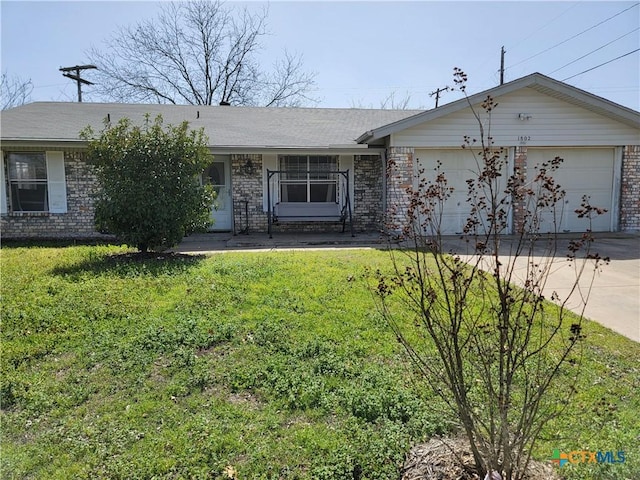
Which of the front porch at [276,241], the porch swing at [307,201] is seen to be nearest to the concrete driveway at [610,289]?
the front porch at [276,241]

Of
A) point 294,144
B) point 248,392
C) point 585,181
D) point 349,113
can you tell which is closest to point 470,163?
point 585,181

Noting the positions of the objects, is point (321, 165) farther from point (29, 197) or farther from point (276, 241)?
point (29, 197)

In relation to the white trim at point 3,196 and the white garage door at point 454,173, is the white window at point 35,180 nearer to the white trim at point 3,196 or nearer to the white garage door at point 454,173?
the white trim at point 3,196

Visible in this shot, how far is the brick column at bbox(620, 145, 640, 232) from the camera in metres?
11.9

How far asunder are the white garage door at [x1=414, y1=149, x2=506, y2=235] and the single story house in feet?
0.10

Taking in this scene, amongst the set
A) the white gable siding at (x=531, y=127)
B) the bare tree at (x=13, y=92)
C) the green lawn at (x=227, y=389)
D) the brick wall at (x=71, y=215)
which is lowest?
the green lawn at (x=227, y=389)

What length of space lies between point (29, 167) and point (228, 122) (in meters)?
5.82

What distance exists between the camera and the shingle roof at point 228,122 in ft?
38.1

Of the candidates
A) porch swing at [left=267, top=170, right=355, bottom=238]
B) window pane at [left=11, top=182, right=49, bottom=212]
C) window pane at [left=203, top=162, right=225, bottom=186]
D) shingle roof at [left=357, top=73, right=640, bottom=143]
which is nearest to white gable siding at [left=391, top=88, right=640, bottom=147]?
shingle roof at [left=357, top=73, right=640, bottom=143]

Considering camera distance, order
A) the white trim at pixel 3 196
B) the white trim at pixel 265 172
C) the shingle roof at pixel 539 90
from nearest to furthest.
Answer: the shingle roof at pixel 539 90, the white trim at pixel 3 196, the white trim at pixel 265 172

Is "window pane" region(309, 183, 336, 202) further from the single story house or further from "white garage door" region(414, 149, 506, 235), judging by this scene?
"white garage door" region(414, 149, 506, 235)

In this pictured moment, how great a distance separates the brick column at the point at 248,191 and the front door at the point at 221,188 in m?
0.36

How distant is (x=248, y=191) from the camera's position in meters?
12.5

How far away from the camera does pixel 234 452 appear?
8.23 ft
